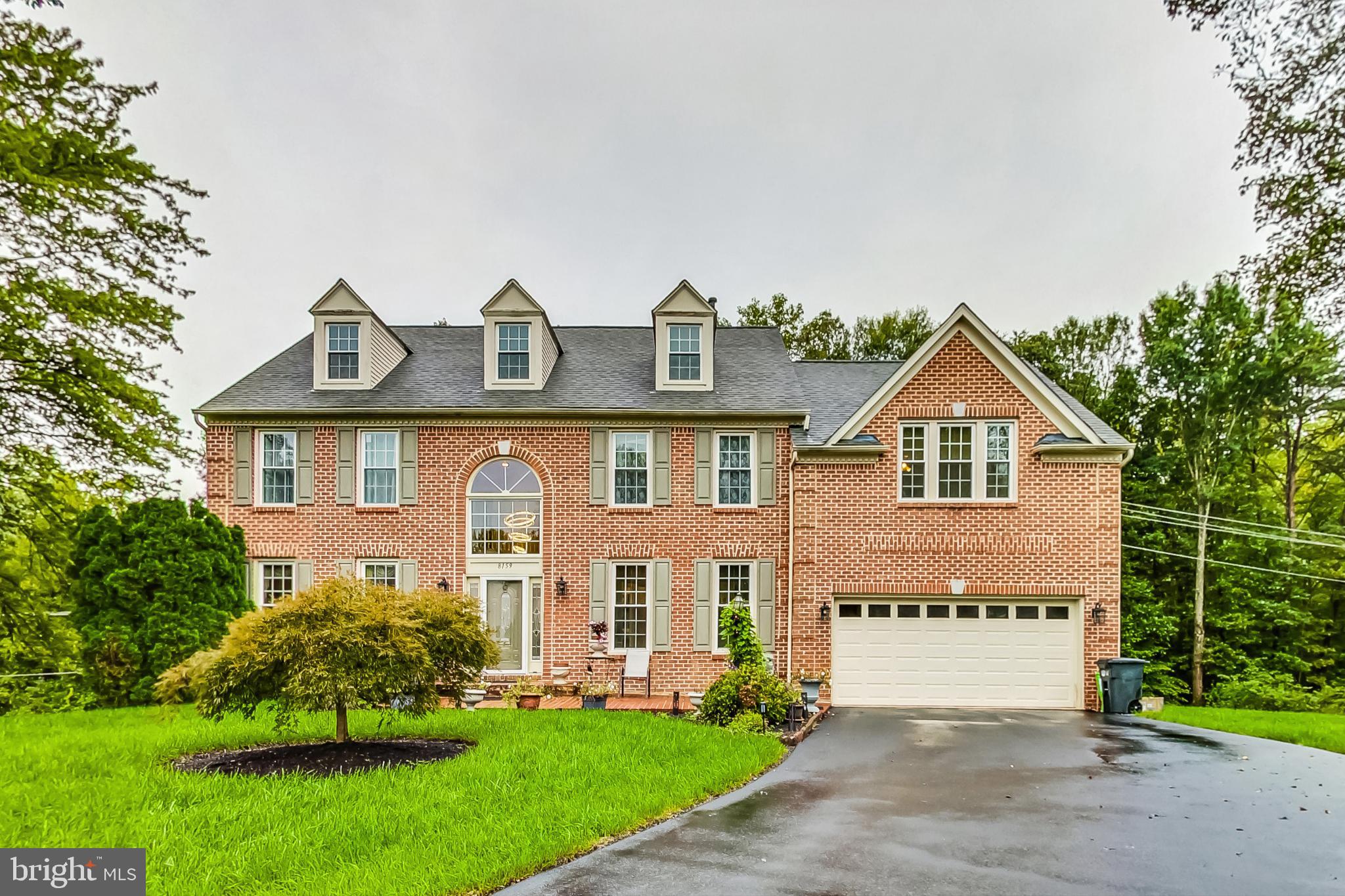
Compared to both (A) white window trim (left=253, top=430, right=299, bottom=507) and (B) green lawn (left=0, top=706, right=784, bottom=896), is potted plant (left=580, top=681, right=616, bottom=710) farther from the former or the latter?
(A) white window trim (left=253, top=430, right=299, bottom=507)

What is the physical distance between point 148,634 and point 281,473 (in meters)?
4.02

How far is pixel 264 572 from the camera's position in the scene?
15297 millimetres

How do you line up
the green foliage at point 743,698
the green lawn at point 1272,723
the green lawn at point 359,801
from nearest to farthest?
the green lawn at point 359,801
the green lawn at point 1272,723
the green foliage at point 743,698

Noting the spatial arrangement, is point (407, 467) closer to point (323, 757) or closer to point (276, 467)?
point (276, 467)

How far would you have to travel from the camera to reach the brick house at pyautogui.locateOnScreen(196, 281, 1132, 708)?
14109 millimetres

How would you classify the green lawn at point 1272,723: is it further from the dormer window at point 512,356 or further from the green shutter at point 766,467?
the dormer window at point 512,356

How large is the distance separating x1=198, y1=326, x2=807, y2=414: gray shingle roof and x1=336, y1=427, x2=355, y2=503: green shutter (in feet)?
2.23

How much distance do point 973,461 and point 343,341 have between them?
45.6ft

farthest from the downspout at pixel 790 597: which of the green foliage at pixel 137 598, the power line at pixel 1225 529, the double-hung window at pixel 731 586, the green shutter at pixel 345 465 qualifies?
the power line at pixel 1225 529

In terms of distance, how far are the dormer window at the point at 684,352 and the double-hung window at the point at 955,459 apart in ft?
18.0

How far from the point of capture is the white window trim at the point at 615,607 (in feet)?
49.4

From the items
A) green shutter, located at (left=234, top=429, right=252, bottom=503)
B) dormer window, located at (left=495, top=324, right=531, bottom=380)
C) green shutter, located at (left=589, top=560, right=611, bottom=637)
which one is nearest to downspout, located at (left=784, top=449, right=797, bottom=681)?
green shutter, located at (left=589, top=560, right=611, bottom=637)

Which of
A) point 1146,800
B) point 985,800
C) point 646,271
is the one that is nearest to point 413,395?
point 985,800

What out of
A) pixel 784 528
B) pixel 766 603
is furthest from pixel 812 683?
pixel 784 528
